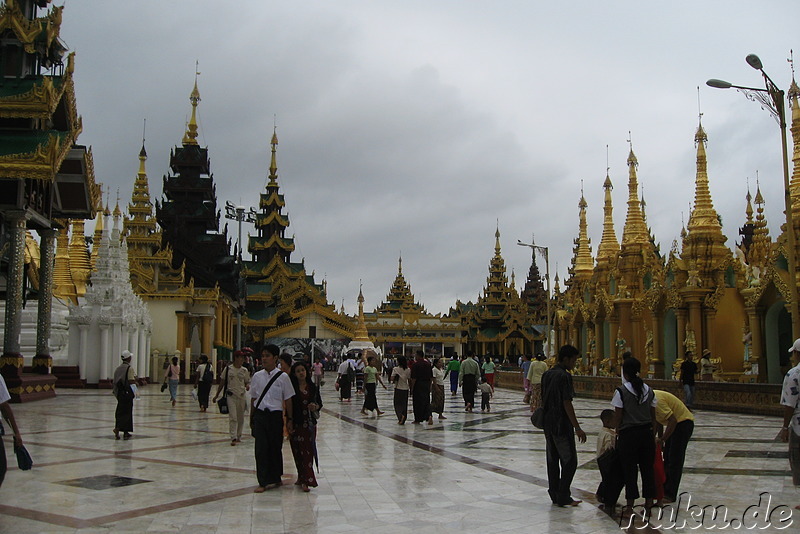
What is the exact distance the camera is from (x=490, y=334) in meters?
83.7

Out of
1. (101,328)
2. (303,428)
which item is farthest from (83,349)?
(303,428)

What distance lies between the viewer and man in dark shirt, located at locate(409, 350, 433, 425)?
16.4 meters

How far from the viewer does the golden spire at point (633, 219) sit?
31938mm

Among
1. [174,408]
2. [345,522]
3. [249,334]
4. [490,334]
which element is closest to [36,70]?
[174,408]

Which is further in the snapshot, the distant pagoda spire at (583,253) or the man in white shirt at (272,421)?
the distant pagoda spire at (583,253)

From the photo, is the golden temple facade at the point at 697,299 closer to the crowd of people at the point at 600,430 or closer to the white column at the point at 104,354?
the crowd of people at the point at 600,430

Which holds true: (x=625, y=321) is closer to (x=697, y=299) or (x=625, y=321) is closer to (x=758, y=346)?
(x=697, y=299)

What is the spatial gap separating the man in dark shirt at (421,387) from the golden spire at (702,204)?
44.7 ft

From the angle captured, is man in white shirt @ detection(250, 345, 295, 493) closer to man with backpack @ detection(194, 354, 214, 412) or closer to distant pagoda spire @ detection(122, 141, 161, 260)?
man with backpack @ detection(194, 354, 214, 412)

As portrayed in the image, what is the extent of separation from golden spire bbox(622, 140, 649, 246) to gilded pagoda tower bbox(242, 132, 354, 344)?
33.4 metres

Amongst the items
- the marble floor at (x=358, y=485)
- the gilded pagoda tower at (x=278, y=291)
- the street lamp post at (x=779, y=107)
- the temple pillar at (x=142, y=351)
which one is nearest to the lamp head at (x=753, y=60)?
the street lamp post at (x=779, y=107)

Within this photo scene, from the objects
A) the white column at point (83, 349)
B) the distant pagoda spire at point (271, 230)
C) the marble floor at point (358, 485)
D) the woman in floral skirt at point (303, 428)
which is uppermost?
the distant pagoda spire at point (271, 230)

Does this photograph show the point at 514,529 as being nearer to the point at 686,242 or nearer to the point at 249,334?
the point at 686,242

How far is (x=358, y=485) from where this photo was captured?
885 cm
